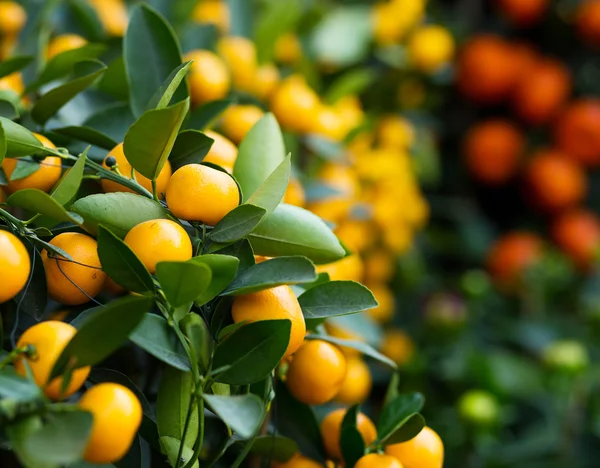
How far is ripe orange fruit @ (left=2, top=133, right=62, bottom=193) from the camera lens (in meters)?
0.42

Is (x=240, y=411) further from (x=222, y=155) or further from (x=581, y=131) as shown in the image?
(x=581, y=131)

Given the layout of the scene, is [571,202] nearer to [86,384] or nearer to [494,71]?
[494,71]

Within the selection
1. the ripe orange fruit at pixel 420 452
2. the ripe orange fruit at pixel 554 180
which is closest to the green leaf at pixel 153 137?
the ripe orange fruit at pixel 420 452

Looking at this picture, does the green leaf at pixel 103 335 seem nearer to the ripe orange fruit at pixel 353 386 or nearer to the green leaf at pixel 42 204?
the green leaf at pixel 42 204

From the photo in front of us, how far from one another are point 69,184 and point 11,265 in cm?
5

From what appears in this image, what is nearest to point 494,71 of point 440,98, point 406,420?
point 440,98

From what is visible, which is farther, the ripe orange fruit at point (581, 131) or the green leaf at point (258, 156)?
the ripe orange fruit at point (581, 131)

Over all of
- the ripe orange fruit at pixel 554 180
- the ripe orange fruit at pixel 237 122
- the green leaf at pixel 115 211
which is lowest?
the ripe orange fruit at pixel 554 180

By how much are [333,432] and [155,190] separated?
0.21 meters

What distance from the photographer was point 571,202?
1.21 m

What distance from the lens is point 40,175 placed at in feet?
1.40

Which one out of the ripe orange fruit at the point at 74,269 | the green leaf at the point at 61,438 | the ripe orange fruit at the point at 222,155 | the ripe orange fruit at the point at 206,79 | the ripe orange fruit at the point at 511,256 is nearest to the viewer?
the green leaf at the point at 61,438

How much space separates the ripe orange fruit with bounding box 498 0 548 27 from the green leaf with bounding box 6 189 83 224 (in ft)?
3.31

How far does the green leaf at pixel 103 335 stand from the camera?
1.05ft
